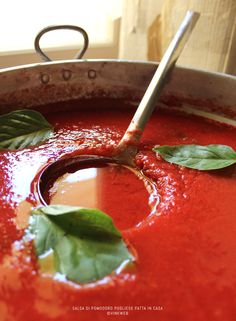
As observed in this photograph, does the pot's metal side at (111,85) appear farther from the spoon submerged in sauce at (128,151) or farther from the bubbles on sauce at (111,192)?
the bubbles on sauce at (111,192)

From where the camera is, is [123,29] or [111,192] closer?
[111,192]

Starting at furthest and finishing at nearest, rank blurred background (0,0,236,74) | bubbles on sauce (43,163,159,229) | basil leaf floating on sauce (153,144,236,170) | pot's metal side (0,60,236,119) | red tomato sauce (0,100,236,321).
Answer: blurred background (0,0,236,74) → pot's metal side (0,60,236,119) → basil leaf floating on sauce (153,144,236,170) → bubbles on sauce (43,163,159,229) → red tomato sauce (0,100,236,321)

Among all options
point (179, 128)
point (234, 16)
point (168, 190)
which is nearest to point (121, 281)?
point (168, 190)

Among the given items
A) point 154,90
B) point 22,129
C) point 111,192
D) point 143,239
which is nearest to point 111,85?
point 154,90

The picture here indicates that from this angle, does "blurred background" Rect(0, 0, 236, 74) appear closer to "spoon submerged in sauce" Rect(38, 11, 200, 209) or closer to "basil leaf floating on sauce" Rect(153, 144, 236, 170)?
"spoon submerged in sauce" Rect(38, 11, 200, 209)

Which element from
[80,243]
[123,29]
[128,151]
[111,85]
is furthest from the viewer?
[123,29]

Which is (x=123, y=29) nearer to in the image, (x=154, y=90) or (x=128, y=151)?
(x=154, y=90)

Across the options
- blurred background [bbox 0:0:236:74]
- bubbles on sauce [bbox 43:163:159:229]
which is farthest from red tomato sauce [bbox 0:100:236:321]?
blurred background [bbox 0:0:236:74]

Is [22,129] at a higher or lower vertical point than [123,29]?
lower
